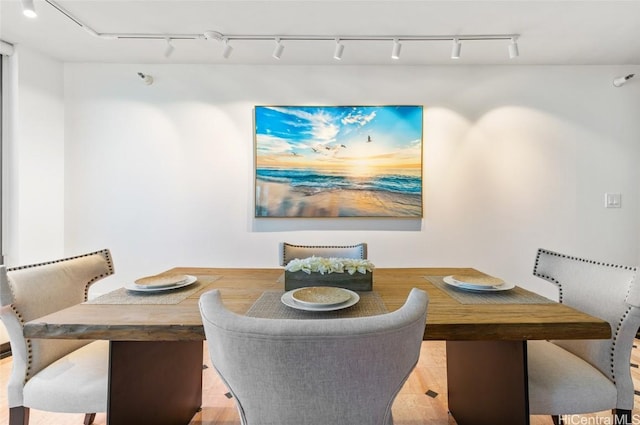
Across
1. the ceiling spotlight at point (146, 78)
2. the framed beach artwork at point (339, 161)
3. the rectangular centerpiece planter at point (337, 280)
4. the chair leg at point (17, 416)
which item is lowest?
the chair leg at point (17, 416)

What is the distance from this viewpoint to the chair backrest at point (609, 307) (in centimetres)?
108

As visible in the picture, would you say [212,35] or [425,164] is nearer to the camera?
[212,35]

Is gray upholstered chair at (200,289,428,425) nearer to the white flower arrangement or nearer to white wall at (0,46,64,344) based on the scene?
the white flower arrangement

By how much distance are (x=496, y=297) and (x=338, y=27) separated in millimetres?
1926

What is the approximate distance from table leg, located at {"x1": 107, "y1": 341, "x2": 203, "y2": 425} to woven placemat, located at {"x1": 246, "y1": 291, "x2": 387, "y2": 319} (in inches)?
19.8

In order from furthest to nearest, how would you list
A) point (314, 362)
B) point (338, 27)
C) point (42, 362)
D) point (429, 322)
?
1. point (338, 27)
2. point (42, 362)
3. point (429, 322)
4. point (314, 362)

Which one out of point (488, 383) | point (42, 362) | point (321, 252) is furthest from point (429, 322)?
point (42, 362)

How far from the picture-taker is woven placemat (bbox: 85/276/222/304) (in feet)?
3.66

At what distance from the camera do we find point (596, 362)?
3.78ft

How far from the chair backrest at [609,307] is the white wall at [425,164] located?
4.43 feet

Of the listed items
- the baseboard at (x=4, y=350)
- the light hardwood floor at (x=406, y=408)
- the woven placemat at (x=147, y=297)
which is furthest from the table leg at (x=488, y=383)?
the baseboard at (x=4, y=350)

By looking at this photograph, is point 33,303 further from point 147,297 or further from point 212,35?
point 212,35

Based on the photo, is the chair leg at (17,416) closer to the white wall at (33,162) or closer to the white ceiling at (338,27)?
the white wall at (33,162)

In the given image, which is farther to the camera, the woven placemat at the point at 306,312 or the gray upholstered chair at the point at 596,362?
the gray upholstered chair at the point at 596,362
